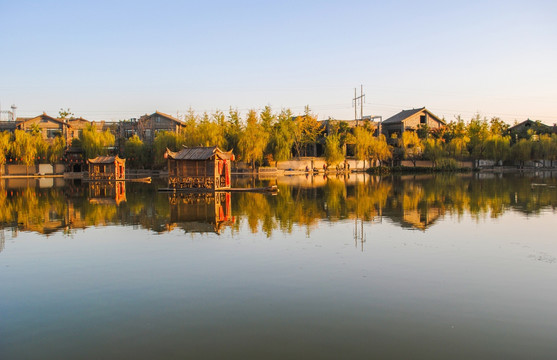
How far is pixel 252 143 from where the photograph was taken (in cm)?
5106

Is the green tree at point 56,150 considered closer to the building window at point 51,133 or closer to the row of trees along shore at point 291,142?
the row of trees along shore at point 291,142

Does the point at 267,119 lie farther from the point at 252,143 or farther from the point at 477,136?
the point at 477,136

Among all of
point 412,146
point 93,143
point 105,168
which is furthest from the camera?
point 412,146

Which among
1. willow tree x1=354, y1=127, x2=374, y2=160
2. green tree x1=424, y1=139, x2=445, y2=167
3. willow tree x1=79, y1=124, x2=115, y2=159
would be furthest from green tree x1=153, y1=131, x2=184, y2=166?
green tree x1=424, y1=139, x2=445, y2=167

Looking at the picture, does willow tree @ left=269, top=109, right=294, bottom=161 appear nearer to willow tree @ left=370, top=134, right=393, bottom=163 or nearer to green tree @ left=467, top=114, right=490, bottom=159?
willow tree @ left=370, top=134, right=393, bottom=163

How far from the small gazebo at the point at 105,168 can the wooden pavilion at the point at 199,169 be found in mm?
14327

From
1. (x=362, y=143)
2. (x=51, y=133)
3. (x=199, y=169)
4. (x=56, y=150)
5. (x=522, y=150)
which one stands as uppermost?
(x=51, y=133)

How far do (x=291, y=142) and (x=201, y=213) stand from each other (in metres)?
38.3

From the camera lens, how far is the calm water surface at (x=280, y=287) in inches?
229

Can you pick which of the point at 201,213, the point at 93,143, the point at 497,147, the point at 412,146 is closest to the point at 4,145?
the point at 93,143

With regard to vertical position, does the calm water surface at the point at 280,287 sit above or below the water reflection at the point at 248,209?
below

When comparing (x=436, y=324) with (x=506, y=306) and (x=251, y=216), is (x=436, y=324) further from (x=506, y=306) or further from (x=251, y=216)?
(x=251, y=216)

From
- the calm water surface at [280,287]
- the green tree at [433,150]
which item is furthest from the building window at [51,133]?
the calm water surface at [280,287]

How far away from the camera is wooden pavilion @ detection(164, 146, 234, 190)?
27.5 metres
